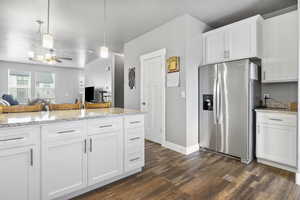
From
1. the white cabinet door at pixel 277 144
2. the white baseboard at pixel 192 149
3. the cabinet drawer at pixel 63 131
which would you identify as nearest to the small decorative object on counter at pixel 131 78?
the white baseboard at pixel 192 149

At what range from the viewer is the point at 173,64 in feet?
10.6

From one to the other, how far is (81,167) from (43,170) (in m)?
0.35

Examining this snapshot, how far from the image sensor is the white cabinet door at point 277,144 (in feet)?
7.41

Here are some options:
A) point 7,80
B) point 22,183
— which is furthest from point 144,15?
point 7,80

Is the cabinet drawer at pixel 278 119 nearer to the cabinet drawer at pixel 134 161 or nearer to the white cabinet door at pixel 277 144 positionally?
the white cabinet door at pixel 277 144

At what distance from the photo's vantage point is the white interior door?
3.54m

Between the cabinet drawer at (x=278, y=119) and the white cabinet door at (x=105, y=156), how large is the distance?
2.25 meters

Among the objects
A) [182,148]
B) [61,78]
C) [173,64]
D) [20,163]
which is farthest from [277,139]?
[61,78]

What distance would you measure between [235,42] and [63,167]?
3.24m

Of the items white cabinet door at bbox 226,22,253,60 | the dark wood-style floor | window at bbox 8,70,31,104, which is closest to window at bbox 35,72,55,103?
window at bbox 8,70,31,104

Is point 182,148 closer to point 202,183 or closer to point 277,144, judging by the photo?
point 202,183

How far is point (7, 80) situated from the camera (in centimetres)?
736

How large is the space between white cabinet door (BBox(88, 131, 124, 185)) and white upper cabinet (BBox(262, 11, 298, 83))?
105 inches

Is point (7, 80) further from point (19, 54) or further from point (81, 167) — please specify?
point (81, 167)
